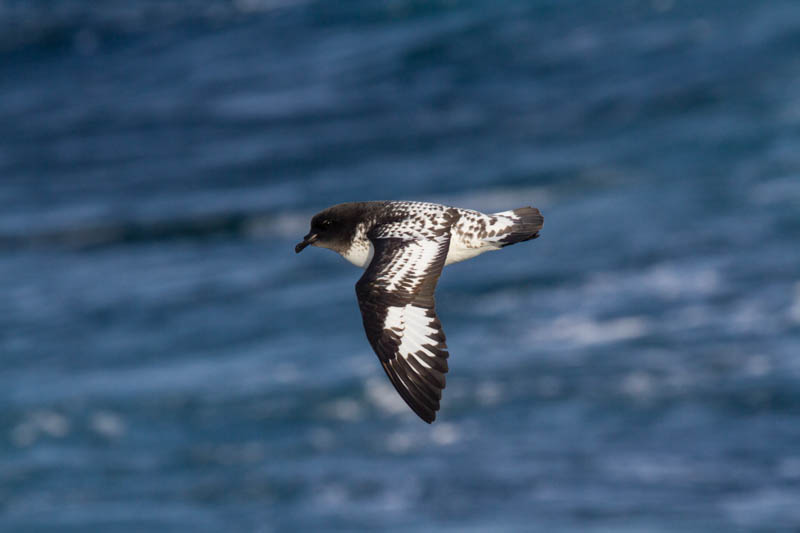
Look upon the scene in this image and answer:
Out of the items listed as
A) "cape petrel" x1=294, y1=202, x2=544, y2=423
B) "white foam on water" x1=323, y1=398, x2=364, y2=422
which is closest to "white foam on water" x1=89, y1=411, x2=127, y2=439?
"white foam on water" x1=323, y1=398, x2=364, y2=422

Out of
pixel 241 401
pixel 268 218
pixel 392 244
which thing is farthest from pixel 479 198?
pixel 392 244

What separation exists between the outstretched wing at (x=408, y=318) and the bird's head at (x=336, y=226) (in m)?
0.97

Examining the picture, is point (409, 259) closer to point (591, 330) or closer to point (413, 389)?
point (413, 389)

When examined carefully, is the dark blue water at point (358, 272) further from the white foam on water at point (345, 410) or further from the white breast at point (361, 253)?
the white breast at point (361, 253)

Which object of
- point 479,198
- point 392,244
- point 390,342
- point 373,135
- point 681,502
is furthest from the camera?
point 373,135

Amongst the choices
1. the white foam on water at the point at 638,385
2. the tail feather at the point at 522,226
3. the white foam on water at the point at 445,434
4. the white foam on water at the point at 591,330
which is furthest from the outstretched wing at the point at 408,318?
the white foam on water at the point at 591,330

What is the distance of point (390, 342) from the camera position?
9.99 metres

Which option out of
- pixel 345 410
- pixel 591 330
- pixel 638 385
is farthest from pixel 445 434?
pixel 591 330

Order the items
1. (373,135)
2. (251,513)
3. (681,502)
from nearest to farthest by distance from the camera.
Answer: (681,502), (251,513), (373,135)

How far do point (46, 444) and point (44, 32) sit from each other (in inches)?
1746

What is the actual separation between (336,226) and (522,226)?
5.53 ft

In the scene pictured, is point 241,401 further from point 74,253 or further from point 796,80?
point 796,80

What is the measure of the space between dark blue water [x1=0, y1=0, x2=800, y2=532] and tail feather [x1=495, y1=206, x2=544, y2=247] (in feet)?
177

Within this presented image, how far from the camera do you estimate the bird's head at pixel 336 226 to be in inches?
455
